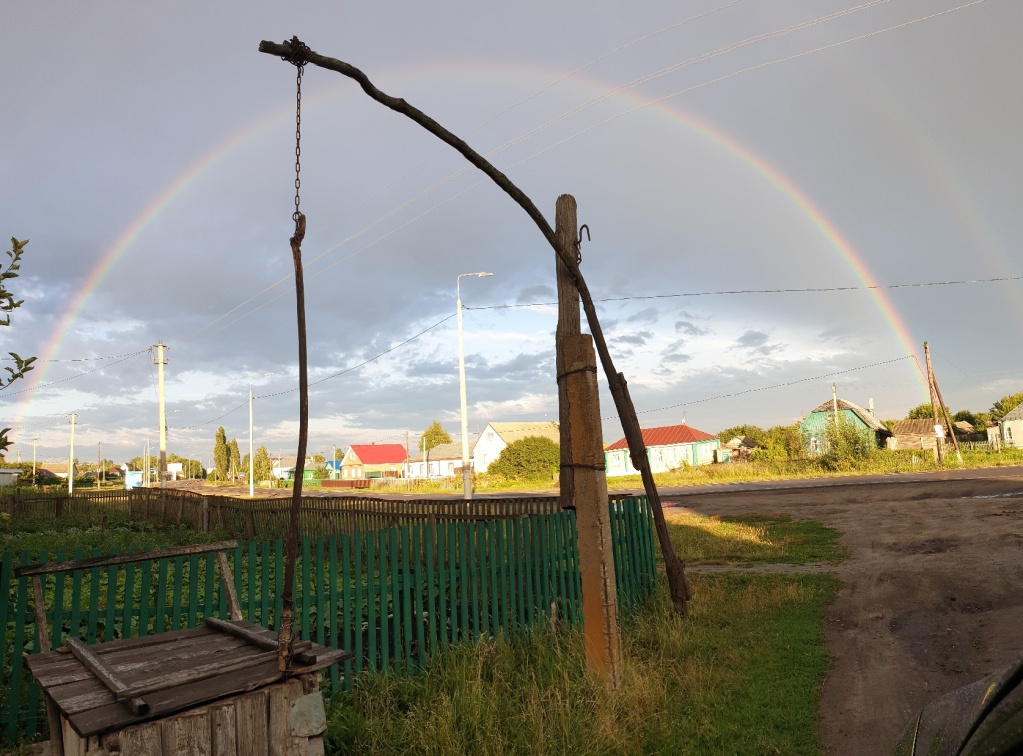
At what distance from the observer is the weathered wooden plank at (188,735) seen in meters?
2.77

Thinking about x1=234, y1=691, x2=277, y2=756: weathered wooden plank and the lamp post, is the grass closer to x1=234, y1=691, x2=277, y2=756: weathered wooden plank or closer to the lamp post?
x1=234, y1=691, x2=277, y2=756: weathered wooden plank

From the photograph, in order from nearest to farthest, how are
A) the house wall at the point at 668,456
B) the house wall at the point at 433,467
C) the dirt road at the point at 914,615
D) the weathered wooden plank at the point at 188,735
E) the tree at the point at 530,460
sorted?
the weathered wooden plank at the point at 188,735 < the dirt road at the point at 914,615 < the tree at the point at 530,460 < the house wall at the point at 668,456 < the house wall at the point at 433,467

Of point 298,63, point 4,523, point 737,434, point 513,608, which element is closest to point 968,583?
point 513,608

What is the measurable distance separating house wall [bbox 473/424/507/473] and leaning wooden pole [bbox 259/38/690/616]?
69.4 m

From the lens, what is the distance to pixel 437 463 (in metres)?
91.1

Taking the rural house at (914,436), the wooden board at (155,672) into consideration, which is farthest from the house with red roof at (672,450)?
the wooden board at (155,672)

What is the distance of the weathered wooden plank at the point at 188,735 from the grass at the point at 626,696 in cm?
177

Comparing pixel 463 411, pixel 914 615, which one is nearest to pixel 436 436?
pixel 463 411

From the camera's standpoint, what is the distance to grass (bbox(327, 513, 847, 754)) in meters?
4.49

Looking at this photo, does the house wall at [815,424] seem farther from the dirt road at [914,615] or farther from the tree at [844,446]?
the dirt road at [914,615]

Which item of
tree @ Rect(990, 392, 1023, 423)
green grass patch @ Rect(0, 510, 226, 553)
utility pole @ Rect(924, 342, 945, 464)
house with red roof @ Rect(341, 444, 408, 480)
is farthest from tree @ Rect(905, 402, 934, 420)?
green grass patch @ Rect(0, 510, 226, 553)

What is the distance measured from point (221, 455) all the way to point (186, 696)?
4564 inches

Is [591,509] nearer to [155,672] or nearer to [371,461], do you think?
[155,672]

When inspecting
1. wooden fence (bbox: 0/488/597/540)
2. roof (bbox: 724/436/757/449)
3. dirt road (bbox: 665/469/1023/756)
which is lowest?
dirt road (bbox: 665/469/1023/756)
